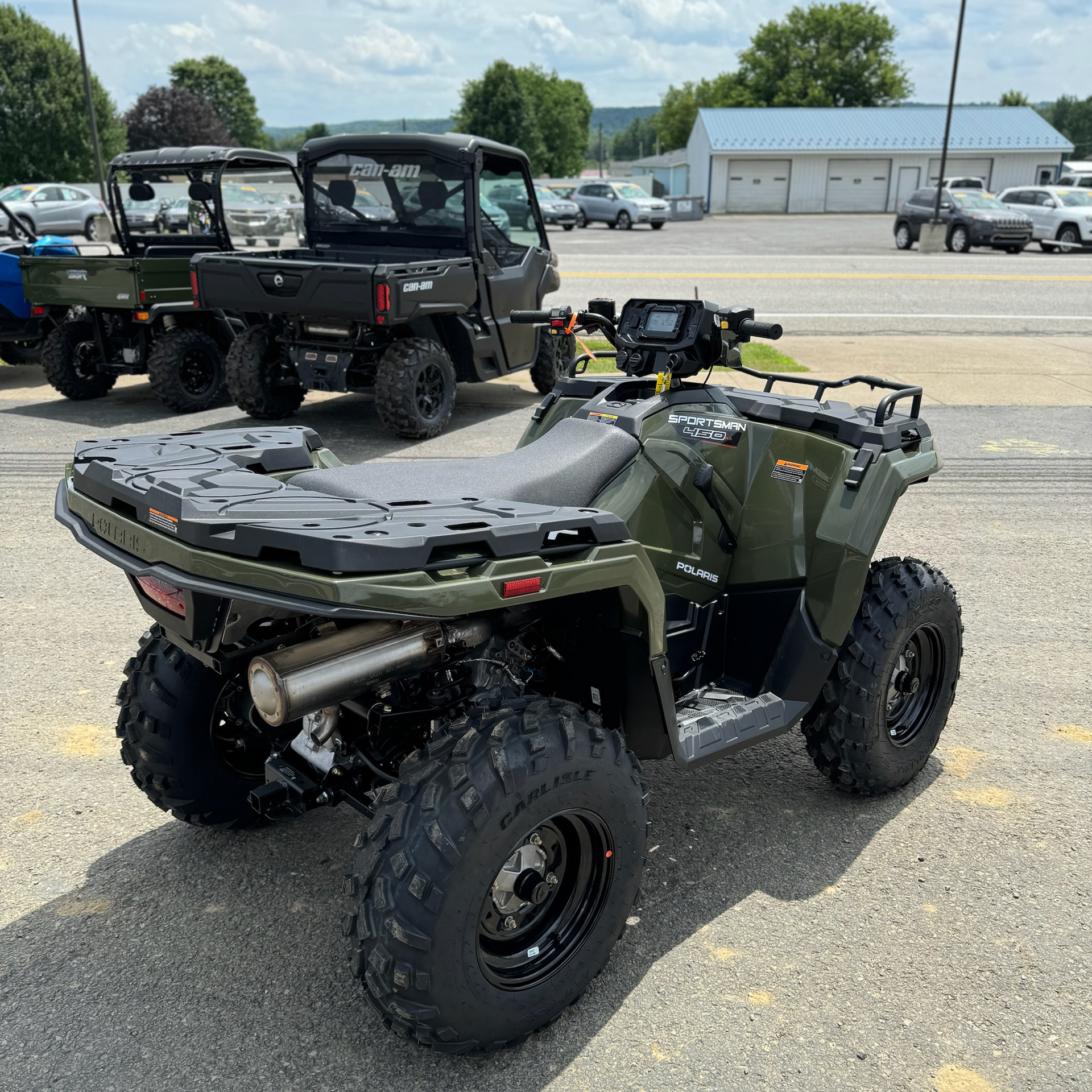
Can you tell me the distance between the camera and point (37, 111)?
5388 cm

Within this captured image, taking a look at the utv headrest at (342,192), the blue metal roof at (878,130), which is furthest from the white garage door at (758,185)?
the utv headrest at (342,192)

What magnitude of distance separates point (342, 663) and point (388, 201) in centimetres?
812

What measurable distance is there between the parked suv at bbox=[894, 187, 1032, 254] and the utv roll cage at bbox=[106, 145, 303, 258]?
73.0ft

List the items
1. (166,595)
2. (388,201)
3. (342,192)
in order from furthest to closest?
(342,192), (388,201), (166,595)

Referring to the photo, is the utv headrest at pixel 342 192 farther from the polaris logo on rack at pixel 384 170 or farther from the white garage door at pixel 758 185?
the white garage door at pixel 758 185

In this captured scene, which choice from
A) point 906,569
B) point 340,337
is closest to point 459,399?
point 340,337

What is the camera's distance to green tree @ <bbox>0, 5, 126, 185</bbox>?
53.4 m

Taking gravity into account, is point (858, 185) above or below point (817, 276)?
above

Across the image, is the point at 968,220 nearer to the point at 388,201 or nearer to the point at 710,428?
the point at 388,201

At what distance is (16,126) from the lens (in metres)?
53.4

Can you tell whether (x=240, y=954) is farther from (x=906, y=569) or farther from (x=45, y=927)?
(x=906, y=569)

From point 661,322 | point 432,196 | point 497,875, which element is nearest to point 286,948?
point 497,875

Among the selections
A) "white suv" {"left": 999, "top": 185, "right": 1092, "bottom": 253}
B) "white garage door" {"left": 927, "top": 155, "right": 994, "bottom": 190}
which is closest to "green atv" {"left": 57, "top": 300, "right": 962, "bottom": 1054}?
"white suv" {"left": 999, "top": 185, "right": 1092, "bottom": 253}

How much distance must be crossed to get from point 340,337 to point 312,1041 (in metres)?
6.96
